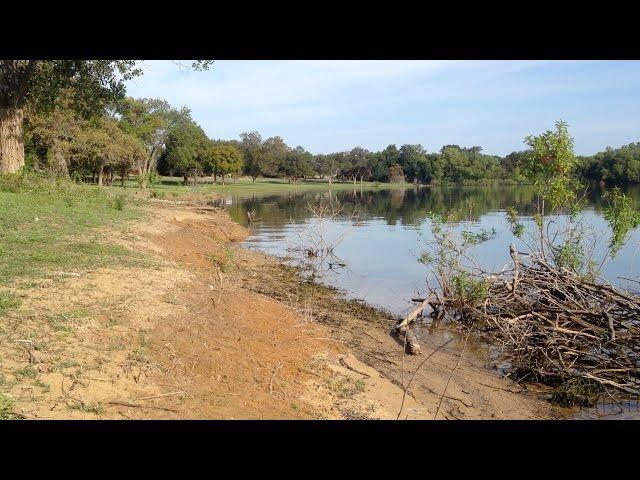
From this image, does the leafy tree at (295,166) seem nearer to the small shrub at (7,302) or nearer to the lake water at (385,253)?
the lake water at (385,253)

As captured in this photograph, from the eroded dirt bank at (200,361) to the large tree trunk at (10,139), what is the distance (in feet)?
34.7

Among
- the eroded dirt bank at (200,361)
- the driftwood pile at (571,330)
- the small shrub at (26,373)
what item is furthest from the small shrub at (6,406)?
the driftwood pile at (571,330)

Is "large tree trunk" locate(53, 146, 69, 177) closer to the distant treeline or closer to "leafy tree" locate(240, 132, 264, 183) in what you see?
the distant treeline

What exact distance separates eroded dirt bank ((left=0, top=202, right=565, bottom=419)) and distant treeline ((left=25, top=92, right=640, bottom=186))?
5.99 m

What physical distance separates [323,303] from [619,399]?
21.8ft

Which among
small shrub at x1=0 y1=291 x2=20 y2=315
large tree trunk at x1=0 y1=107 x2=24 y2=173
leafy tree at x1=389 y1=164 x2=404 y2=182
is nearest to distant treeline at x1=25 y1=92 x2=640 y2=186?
leafy tree at x1=389 y1=164 x2=404 y2=182

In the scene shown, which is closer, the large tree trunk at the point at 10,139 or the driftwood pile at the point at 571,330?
the driftwood pile at the point at 571,330

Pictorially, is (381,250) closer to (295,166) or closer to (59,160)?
(59,160)

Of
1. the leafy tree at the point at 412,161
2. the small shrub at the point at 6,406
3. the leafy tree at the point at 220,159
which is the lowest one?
the small shrub at the point at 6,406

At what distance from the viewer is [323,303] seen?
12.8 meters

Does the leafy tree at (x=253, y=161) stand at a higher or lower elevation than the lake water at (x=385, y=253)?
higher

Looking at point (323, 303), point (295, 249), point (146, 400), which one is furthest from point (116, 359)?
point (295, 249)

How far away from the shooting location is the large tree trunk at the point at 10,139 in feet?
57.0
